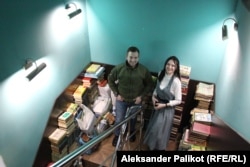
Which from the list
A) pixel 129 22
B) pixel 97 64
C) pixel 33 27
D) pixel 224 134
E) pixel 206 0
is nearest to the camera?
pixel 224 134

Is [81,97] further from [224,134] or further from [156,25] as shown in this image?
Result: [224,134]

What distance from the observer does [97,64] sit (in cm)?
431

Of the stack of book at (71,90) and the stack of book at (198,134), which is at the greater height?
the stack of book at (71,90)

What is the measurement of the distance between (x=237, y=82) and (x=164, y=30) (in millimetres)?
1488

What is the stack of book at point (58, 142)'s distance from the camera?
332 centimetres

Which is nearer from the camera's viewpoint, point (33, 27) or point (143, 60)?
point (33, 27)

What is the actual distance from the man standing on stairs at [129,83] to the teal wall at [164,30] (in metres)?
0.61

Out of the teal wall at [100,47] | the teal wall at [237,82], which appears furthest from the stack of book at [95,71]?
the teal wall at [237,82]

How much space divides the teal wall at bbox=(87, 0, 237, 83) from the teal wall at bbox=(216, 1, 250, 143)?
1.00ft

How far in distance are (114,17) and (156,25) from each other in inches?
27.8

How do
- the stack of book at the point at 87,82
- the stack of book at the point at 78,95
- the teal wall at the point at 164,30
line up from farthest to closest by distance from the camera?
1. the stack of book at the point at 87,82
2. the stack of book at the point at 78,95
3. the teal wall at the point at 164,30

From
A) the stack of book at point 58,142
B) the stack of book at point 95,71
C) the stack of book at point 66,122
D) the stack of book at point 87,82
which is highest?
the stack of book at point 95,71

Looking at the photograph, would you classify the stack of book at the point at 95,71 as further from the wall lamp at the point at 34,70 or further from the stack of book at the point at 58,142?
the wall lamp at the point at 34,70

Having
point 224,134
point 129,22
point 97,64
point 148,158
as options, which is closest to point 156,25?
point 129,22
